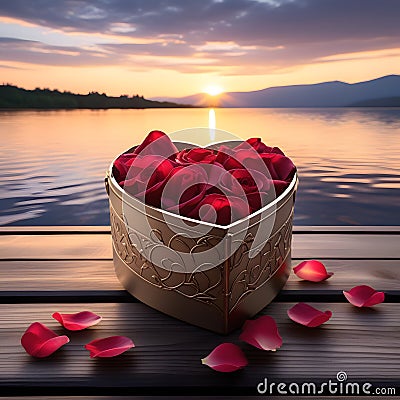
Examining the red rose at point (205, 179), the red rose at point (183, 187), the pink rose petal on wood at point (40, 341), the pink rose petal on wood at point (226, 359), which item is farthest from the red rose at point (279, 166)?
the pink rose petal on wood at point (40, 341)

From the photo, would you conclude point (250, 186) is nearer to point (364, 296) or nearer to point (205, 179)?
point (205, 179)

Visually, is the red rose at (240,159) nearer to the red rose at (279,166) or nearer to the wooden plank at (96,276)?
the red rose at (279,166)

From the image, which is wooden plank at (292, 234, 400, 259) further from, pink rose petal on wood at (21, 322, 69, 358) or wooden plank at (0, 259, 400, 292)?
pink rose petal on wood at (21, 322, 69, 358)

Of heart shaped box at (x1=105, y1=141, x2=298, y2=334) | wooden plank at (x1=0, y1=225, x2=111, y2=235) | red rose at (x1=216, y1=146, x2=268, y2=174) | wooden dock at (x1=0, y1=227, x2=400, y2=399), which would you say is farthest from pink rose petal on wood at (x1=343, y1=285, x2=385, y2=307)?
wooden plank at (x1=0, y1=225, x2=111, y2=235)

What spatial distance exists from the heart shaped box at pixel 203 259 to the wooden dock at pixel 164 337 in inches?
1.0

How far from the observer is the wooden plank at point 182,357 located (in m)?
0.54

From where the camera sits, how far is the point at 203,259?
0.60 m

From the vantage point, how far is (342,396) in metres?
0.53

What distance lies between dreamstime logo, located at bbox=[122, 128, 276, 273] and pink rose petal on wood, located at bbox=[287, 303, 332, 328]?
0.11 m

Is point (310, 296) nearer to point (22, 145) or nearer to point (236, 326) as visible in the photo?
point (236, 326)

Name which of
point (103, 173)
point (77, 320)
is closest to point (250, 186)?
point (77, 320)

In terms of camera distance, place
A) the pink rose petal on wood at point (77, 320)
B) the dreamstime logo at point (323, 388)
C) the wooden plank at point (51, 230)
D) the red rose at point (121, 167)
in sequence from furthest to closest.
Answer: the wooden plank at point (51, 230) < the red rose at point (121, 167) < the pink rose petal on wood at point (77, 320) < the dreamstime logo at point (323, 388)

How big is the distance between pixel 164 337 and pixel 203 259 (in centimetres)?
12

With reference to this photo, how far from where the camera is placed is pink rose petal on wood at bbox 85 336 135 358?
0.58m
